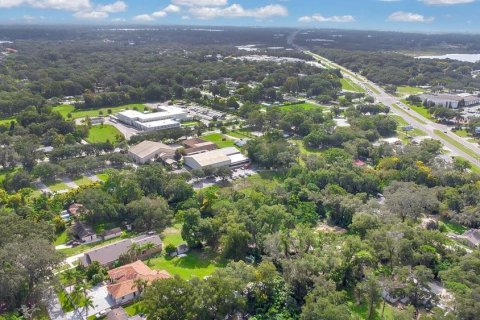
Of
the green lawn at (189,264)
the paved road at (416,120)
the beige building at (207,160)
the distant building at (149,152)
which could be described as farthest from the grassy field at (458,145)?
the green lawn at (189,264)

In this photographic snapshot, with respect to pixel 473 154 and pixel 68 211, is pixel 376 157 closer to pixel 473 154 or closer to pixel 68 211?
pixel 473 154

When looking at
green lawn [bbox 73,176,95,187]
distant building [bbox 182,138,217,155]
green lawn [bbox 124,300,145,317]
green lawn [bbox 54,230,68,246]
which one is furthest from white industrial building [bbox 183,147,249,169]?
green lawn [bbox 124,300,145,317]

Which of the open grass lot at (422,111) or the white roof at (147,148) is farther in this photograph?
the open grass lot at (422,111)

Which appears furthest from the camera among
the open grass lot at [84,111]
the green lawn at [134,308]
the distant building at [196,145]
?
the open grass lot at [84,111]

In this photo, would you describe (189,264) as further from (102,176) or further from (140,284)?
(102,176)

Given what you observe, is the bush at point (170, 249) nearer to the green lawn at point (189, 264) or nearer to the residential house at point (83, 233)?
the green lawn at point (189, 264)
